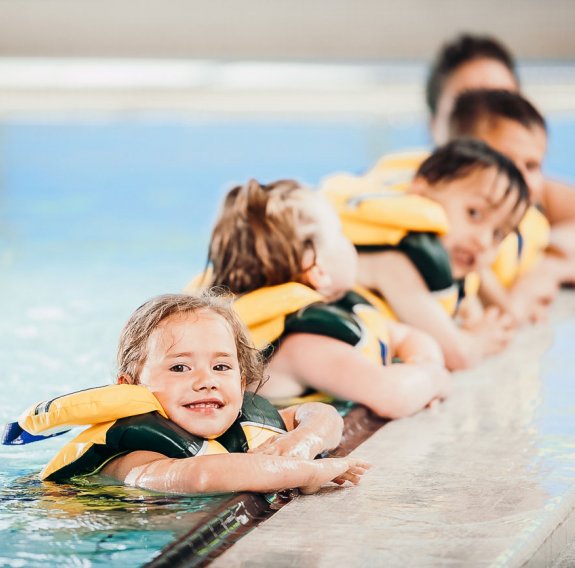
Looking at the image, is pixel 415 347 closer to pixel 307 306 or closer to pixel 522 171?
pixel 307 306

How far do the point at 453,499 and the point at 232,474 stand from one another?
1.28ft

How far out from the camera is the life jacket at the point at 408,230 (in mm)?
3428

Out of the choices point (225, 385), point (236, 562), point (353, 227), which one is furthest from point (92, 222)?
point (236, 562)

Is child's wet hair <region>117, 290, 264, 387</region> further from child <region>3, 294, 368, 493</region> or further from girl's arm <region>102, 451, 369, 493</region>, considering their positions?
girl's arm <region>102, 451, 369, 493</region>

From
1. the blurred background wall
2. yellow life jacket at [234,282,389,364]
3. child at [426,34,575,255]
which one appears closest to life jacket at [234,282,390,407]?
yellow life jacket at [234,282,389,364]

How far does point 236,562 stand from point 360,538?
22 centimetres

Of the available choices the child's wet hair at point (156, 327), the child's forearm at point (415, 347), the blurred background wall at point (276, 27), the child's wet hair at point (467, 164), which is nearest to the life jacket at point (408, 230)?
the child's wet hair at point (467, 164)

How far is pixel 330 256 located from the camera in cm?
298

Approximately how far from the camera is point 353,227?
351 cm

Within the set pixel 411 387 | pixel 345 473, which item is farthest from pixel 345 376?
pixel 345 473

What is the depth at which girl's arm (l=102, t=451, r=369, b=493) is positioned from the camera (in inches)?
81.8

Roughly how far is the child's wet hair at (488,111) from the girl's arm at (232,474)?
2457mm

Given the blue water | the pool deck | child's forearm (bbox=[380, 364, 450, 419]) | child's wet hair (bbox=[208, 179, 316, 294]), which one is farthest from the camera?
child's wet hair (bbox=[208, 179, 316, 294])

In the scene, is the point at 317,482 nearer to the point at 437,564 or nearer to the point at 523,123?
the point at 437,564
